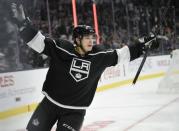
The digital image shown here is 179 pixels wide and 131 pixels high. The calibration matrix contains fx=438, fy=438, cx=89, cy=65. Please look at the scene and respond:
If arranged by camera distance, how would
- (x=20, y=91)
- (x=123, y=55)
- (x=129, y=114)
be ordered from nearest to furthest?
(x=123, y=55)
(x=129, y=114)
(x=20, y=91)

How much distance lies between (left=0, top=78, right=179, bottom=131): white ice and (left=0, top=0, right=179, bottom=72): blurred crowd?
1035 millimetres

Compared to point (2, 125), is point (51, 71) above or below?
above

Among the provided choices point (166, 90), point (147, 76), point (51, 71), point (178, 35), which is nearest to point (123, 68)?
point (147, 76)

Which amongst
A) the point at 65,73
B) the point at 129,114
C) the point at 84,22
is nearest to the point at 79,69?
the point at 65,73

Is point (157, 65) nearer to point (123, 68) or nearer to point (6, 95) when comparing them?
point (123, 68)

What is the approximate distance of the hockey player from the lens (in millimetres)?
3080

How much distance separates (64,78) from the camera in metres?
3.12

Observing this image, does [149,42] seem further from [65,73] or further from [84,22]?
[84,22]

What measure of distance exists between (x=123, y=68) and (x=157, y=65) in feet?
7.17

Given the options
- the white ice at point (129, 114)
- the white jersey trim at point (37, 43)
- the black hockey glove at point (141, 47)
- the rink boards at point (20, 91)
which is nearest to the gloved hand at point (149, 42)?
the black hockey glove at point (141, 47)

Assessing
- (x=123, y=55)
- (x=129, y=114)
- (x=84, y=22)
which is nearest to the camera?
(x=123, y=55)

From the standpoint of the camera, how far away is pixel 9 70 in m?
6.47

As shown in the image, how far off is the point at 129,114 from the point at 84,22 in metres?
4.61

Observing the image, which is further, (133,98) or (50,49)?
(133,98)
